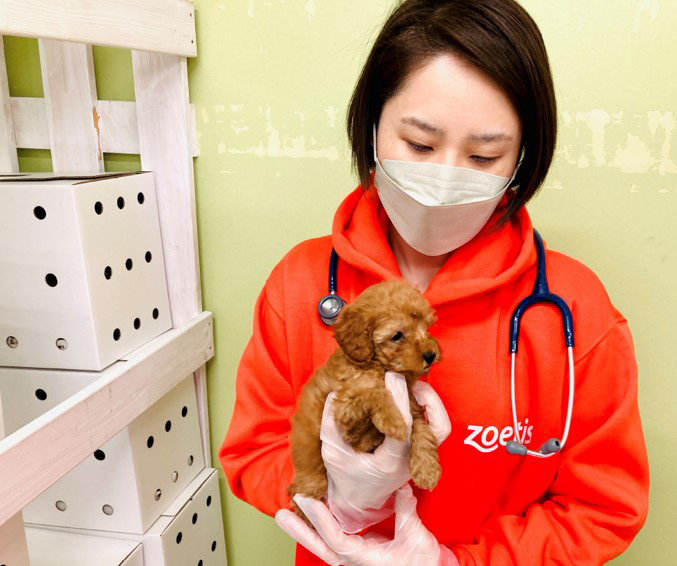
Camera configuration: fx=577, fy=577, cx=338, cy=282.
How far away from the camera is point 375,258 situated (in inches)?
39.9

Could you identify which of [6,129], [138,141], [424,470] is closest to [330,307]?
[424,470]

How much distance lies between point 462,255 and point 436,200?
143 millimetres

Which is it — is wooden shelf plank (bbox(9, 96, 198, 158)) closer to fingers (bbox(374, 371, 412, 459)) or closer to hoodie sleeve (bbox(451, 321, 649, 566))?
fingers (bbox(374, 371, 412, 459))

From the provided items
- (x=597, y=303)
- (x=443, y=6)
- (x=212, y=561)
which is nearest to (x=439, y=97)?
(x=443, y=6)

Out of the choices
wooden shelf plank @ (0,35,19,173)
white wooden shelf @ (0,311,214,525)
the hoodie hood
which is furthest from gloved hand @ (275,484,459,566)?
wooden shelf plank @ (0,35,19,173)

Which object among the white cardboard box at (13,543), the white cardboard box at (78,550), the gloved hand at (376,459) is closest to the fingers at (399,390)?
the gloved hand at (376,459)

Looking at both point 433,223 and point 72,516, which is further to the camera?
point 72,516

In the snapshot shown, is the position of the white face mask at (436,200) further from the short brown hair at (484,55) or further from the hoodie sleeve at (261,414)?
the hoodie sleeve at (261,414)

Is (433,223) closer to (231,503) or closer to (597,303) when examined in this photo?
(597,303)

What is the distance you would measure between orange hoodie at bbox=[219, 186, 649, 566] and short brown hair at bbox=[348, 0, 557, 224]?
16cm

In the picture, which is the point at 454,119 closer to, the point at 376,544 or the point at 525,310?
the point at 525,310

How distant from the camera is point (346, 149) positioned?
1.45m

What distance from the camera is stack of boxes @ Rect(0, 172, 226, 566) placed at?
1.23 metres

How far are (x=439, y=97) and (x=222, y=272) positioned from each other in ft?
3.11
